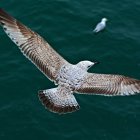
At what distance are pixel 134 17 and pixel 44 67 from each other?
27.5 feet

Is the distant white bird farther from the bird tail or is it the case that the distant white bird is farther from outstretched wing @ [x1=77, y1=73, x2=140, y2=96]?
the bird tail

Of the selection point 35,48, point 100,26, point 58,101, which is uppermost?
point 35,48

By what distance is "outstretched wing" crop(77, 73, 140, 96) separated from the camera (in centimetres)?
1480

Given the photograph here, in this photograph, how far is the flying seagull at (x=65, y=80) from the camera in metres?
14.7

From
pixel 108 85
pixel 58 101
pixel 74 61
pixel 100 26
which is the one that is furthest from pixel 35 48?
pixel 100 26

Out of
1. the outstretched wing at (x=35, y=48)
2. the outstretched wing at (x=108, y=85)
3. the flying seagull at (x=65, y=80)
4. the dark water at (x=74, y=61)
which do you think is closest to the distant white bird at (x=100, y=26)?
the dark water at (x=74, y=61)

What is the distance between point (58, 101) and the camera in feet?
48.5

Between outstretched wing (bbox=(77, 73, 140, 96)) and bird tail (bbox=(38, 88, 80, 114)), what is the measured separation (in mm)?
482

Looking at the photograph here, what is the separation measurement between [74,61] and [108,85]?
189 inches

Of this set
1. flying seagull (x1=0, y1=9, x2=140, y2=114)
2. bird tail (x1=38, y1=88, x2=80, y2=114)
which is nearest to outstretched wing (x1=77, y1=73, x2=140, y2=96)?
flying seagull (x1=0, y1=9, x2=140, y2=114)

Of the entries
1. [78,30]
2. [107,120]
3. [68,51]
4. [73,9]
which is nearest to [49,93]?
[107,120]

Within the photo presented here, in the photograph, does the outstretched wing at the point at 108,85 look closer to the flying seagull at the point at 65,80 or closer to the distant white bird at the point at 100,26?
the flying seagull at the point at 65,80

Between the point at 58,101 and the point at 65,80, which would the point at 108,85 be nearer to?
the point at 65,80

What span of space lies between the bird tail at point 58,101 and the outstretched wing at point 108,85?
1.58 feet
